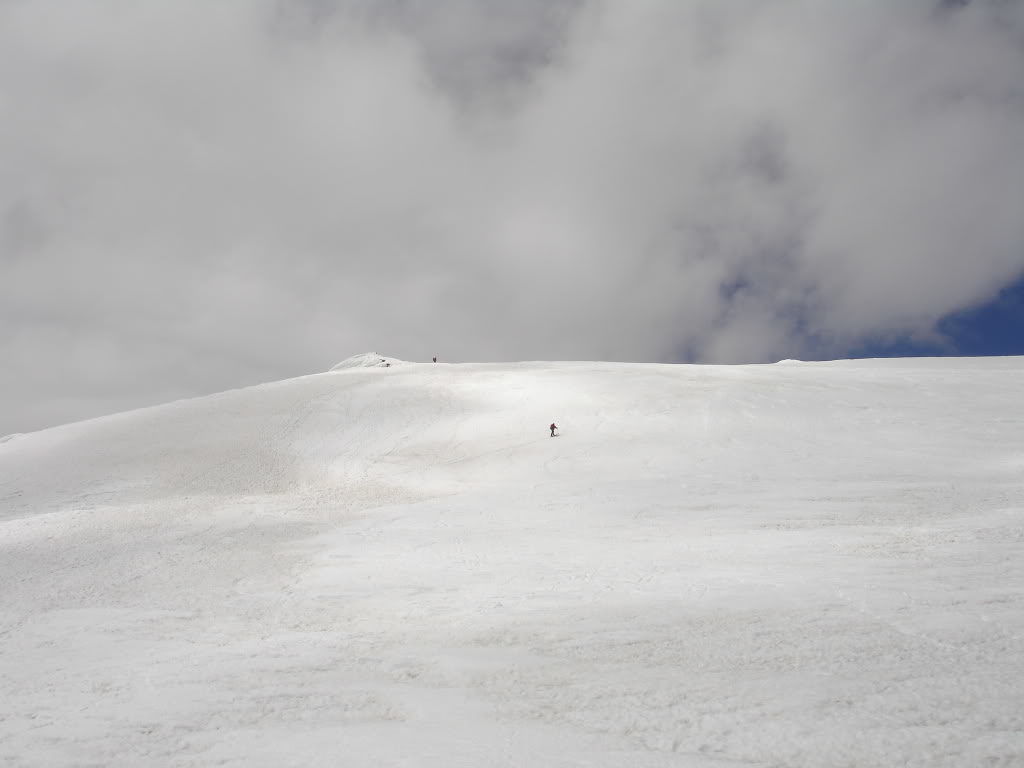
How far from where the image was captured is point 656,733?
612 centimetres

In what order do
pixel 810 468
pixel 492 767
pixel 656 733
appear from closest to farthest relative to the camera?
1. pixel 492 767
2. pixel 656 733
3. pixel 810 468

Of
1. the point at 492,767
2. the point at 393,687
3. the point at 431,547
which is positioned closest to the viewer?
the point at 492,767

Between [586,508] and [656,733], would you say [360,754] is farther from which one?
[586,508]

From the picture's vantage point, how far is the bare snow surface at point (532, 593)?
6.21 m

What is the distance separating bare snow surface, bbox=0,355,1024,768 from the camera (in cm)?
621

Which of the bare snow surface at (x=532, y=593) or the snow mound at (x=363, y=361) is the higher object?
the snow mound at (x=363, y=361)

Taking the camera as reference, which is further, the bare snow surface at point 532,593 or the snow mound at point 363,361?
the snow mound at point 363,361

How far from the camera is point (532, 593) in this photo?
10.2 meters

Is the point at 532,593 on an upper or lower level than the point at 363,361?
lower

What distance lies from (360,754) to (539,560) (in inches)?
248

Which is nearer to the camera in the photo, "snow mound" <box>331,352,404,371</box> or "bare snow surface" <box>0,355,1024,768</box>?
"bare snow surface" <box>0,355,1024,768</box>

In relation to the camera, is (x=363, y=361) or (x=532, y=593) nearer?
(x=532, y=593)

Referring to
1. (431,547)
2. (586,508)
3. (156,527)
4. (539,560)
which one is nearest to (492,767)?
(539,560)

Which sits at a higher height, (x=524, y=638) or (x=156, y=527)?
(x=156, y=527)
